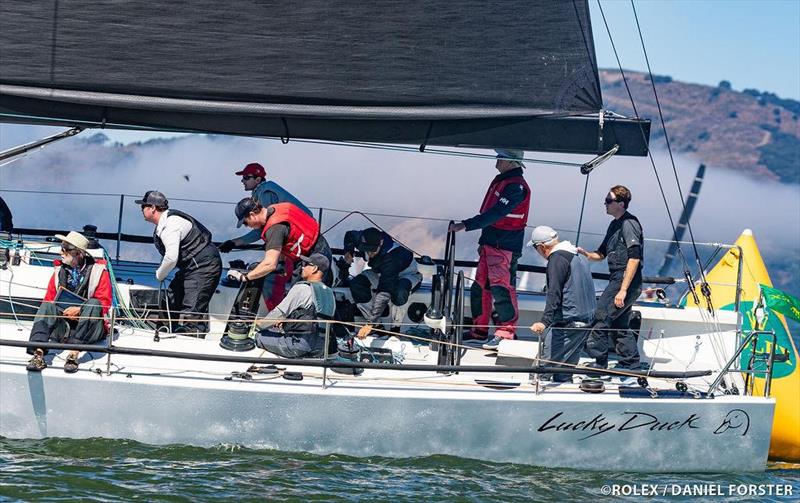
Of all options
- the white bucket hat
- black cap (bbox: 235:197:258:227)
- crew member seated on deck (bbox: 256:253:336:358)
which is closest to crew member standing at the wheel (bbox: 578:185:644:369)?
crew member seated on deck (bbox: 256:253:336:358)

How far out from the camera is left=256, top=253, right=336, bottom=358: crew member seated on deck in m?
7.89

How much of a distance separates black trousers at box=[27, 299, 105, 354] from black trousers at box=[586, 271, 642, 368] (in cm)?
352

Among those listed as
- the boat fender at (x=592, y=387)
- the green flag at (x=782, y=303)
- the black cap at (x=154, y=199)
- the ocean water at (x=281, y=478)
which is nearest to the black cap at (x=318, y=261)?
the black cap at (x=154, y=199)

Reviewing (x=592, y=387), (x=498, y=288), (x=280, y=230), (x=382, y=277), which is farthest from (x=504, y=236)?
(x=280, y=230)

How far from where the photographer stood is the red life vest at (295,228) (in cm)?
823

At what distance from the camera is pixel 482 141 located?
8430 millimetres

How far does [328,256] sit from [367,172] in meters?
26.6

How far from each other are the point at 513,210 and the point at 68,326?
3376mm

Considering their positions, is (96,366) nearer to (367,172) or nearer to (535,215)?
(367,172)

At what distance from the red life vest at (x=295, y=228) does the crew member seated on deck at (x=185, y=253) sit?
47cm

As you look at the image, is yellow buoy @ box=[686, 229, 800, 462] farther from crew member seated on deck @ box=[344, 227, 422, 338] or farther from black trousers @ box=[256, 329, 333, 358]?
black trousers @ box=[256, 329, 333, 358]

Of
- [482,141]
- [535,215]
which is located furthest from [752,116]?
[482,141]

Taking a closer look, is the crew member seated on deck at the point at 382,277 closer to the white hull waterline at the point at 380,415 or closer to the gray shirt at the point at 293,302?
the white hull waterline at the point at 380,415

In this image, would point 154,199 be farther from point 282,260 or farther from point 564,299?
point 564,299
